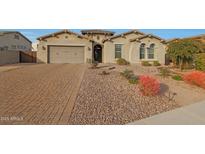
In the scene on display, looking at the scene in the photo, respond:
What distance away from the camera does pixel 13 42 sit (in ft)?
109

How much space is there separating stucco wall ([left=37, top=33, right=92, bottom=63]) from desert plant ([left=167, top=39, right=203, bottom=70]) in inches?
459

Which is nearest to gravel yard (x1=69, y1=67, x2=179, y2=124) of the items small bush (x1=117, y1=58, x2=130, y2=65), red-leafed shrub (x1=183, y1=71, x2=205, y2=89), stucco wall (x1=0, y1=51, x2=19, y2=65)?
red-leafed shrub (x1=183, y1=71, x2=205, y2=89)

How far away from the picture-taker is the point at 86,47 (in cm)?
2820

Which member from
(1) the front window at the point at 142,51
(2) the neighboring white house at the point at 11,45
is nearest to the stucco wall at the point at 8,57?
(2) the neighboring white house at the point at 11,45

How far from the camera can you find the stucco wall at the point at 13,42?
30.6m

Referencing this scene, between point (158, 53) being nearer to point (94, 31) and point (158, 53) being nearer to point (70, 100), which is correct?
point (94, 31)

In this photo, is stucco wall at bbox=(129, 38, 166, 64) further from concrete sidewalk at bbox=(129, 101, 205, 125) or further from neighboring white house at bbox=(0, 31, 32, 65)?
concrete sidewalk at bbox=(129, 101, 205, 125)

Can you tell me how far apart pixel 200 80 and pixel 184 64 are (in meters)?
6.31

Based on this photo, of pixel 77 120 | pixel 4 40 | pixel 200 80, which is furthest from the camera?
pixel 4 40

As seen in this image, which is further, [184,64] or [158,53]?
[158,53]

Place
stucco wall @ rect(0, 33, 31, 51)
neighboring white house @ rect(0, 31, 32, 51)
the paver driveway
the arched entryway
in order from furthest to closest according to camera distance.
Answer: the arched entryway, stucco wall @ rect(0, 33, 31, 51), neighboring white house @ rect(0, 31, 32, 51), the paver driveway

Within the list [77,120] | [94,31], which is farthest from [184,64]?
[94,31]

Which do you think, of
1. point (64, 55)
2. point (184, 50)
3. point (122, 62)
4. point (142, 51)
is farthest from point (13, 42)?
point (184, 50)

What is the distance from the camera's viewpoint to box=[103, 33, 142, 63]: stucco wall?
2798cm
